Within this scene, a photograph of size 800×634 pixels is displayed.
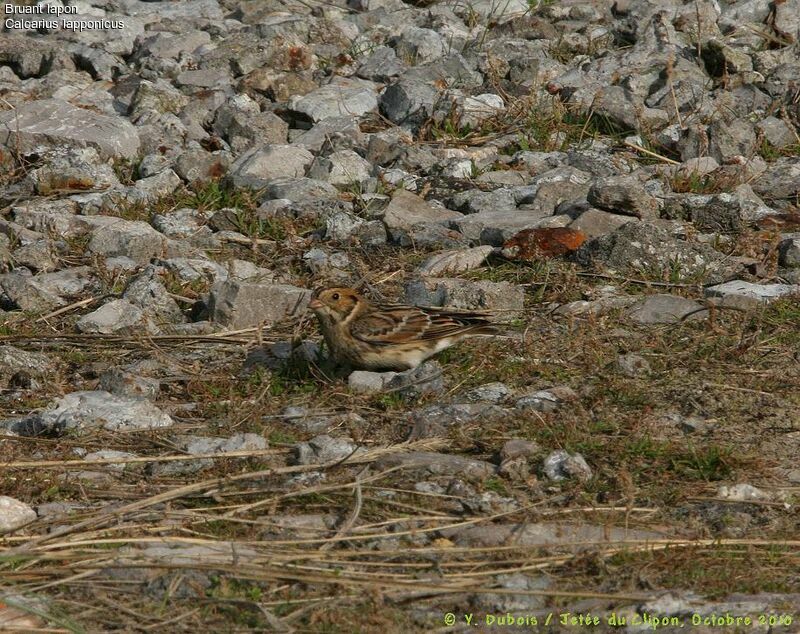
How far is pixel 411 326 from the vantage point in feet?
23.5

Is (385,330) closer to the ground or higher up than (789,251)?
higher up

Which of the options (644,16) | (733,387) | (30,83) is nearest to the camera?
(733,387)

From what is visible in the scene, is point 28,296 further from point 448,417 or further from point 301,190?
point 448,417

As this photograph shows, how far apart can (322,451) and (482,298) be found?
2.24 metres

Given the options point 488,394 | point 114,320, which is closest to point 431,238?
point 114,320

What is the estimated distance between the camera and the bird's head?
7148 mm

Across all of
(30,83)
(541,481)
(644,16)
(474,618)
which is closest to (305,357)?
(541,481)

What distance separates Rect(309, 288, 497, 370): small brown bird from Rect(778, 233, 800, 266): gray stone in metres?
2.27

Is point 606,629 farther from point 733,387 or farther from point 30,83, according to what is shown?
point 30,83

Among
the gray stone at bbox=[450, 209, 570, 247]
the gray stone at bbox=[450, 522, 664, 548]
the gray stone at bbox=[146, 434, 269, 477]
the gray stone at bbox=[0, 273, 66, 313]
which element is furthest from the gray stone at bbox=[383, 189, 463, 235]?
the gray stone at bbox=[450, 522, 664, 548]

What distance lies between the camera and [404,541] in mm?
5078

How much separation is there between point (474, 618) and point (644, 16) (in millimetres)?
9500

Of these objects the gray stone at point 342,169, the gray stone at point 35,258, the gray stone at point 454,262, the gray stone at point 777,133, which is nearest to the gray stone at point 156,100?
the gray stone at point 342,169

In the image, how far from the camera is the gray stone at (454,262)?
27.6 ft
